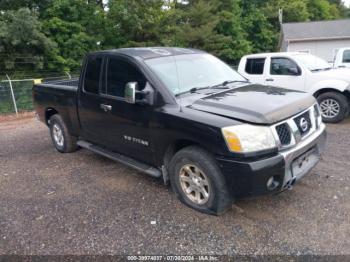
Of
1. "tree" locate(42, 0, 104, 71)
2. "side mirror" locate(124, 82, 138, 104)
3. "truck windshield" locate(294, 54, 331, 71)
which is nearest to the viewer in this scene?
"side mirror" locate(124, 82, 138, 104)

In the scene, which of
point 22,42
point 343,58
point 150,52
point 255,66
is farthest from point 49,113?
point 22,42

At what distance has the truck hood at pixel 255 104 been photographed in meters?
3.14

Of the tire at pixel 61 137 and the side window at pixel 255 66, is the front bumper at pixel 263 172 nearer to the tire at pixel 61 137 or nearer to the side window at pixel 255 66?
the tire at pixel 61 137

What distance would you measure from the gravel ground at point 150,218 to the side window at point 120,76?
1.33 meters

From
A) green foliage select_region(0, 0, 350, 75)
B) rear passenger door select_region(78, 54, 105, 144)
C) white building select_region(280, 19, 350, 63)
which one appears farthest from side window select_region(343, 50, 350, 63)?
white building select_region(280, 19, 350, 63)

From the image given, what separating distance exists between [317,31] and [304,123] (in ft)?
87.5

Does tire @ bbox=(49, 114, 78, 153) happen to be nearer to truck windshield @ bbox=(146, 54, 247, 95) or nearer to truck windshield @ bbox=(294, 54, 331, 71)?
truck windshield @ bbox=(146, 54, 247, 95)

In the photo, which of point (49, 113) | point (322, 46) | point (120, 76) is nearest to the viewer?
point (120, 76)

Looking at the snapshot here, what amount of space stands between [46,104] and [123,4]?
46.2ft

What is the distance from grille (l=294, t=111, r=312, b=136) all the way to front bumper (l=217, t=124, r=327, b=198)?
6.8 inches

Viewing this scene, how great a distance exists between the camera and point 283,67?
7969 mm

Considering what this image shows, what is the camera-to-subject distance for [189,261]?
112 inches

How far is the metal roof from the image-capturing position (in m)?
25.4

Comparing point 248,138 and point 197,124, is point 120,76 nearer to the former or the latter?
point 197,124
